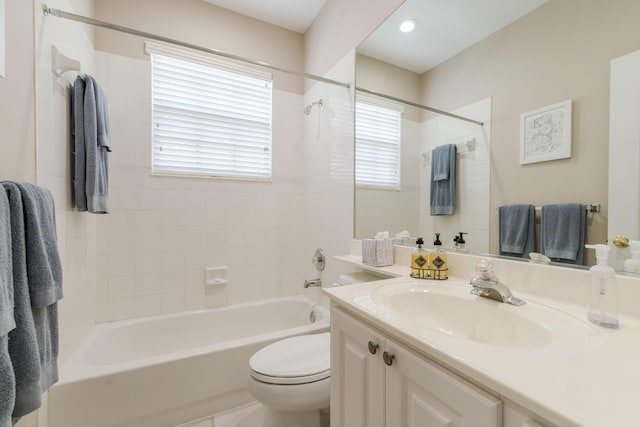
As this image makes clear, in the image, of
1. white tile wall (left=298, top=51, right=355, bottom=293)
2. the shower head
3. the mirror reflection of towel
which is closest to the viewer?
the mirror reflection of towel

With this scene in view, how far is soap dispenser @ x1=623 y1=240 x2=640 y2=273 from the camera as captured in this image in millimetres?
719

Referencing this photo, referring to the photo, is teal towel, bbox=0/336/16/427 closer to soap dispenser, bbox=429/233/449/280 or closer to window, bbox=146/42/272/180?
soap dispenser, bbox=429/233/449/280

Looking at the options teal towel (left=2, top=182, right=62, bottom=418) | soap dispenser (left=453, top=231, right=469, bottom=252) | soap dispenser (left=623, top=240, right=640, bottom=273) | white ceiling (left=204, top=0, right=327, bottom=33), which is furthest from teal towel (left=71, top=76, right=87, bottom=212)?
soap dispenser (left=623, top=240, right=640, bottom=273)

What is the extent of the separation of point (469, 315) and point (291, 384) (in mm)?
768

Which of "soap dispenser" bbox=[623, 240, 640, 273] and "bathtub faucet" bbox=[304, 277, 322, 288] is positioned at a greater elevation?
"soap dispenser" bbox=[623, 240, 640, 273]

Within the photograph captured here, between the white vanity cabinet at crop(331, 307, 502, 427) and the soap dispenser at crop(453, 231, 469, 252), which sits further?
the soap dispenser at crop(453, 231, 469, 252)

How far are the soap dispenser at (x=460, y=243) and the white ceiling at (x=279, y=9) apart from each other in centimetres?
202

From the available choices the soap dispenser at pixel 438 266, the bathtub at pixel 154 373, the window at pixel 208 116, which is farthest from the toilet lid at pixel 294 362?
the window at pixel 208 116

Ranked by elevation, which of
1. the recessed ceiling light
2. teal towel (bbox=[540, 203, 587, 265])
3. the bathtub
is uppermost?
the recessed ceiling light

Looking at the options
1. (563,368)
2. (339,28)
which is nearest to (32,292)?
(563,368)

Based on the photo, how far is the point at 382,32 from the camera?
1.55 m

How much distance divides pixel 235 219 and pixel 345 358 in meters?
1.64

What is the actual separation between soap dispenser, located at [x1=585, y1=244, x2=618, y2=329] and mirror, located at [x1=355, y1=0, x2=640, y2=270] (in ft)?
0.50

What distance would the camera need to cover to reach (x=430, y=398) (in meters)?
0.59
